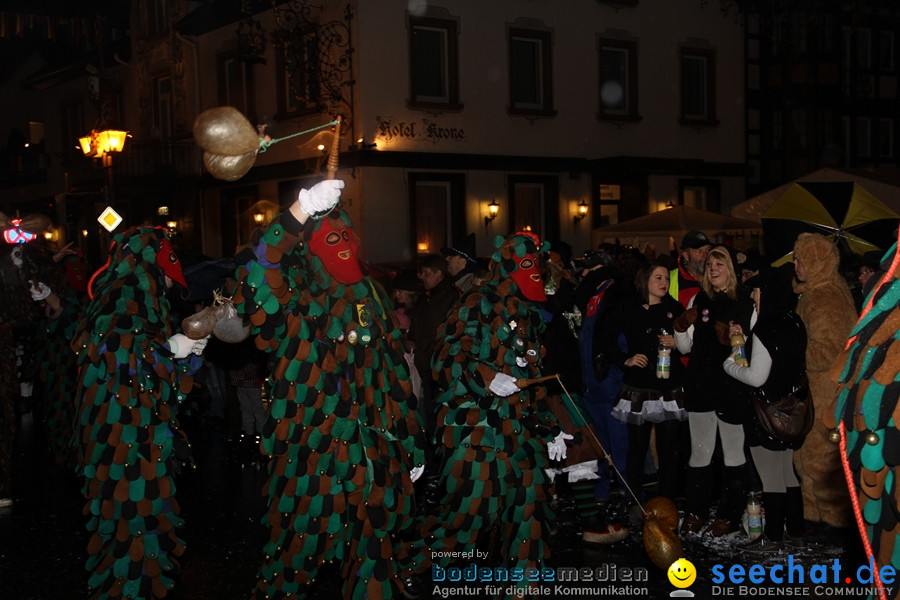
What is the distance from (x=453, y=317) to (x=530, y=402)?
69 cm

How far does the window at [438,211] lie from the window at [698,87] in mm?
6749

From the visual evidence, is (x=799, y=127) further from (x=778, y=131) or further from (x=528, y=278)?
(x=528, y=278)

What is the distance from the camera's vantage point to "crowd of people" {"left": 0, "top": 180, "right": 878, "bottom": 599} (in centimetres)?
488

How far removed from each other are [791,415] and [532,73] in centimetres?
1536

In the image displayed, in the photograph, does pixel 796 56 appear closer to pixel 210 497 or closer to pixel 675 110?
pixel 675 110

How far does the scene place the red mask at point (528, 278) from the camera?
5.67 meters

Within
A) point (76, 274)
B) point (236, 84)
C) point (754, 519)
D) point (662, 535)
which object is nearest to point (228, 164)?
point (662, 535)

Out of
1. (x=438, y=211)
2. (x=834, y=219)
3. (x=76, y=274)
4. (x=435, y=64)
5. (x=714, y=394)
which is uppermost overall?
(x=435, y=64)

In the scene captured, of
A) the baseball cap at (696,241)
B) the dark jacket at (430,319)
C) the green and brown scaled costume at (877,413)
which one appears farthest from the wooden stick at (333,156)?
the baseball cap at (696,241)

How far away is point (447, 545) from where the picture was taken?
5430mm

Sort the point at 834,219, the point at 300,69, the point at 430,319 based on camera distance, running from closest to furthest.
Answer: the point at 430,319
the point at 834,219
the point at 300,69

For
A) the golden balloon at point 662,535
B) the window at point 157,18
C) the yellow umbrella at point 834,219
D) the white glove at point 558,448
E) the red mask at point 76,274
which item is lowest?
the golden balloon at point 662,535

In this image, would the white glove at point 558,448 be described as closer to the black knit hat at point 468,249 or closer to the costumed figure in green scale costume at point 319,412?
the costumed figure in green scale costume at point 319,412

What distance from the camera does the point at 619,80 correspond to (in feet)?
70.7
